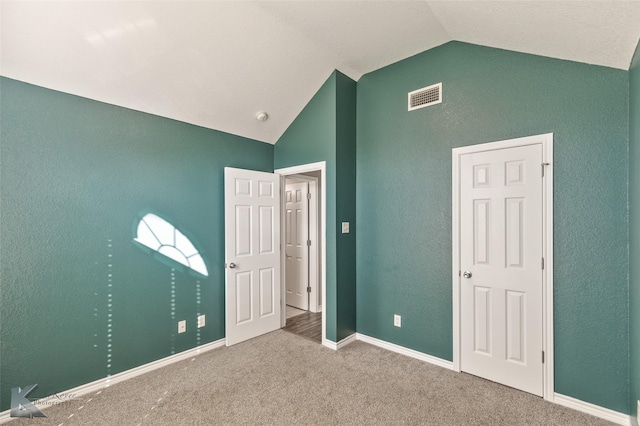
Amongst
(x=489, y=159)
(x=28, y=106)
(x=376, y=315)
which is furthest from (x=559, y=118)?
(x=28, y=106)

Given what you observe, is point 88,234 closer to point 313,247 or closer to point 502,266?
point 313,247

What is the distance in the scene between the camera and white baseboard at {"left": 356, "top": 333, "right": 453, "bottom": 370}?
9.04 ft

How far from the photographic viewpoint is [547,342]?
2.24 m

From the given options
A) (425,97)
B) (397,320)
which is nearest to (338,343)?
(397,320)

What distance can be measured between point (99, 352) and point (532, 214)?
3690mm

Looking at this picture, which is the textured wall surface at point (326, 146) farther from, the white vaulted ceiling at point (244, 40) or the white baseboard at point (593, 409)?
the white baseboard at point (593, 409)

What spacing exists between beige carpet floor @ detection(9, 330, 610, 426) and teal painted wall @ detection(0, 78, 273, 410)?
0.30m

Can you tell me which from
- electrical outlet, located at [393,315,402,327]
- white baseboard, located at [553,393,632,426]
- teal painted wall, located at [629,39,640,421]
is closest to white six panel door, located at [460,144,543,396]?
white baseboard, located at [553,393,632,426]

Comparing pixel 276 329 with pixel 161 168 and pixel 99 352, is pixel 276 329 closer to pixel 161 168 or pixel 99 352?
pixel 99 352

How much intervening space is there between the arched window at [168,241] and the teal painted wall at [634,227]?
11.2 ft

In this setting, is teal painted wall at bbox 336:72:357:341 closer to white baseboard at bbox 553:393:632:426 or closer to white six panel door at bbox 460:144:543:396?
white six panel door at bbox 460:144:543:396

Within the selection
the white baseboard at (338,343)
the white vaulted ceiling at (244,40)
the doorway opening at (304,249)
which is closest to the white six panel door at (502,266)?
the white vaulted ceiling at (244,40)

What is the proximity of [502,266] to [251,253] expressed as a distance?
252cm

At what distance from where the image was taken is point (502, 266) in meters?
2.45
